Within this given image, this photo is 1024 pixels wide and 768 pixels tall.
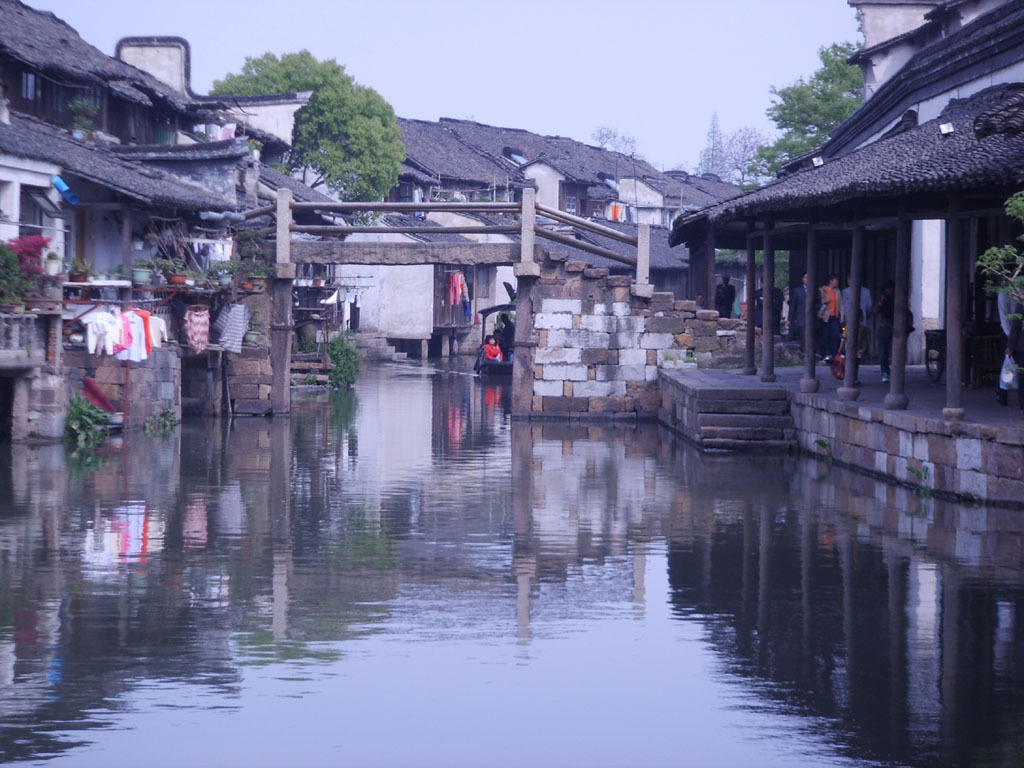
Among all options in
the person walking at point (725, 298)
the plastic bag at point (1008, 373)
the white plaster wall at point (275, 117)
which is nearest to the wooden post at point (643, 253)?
the plastic bag at point (1008, 373)

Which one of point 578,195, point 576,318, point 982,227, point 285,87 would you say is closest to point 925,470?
point 982,227

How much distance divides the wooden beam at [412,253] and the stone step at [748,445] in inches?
243

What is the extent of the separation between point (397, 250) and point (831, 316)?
24.4 ft

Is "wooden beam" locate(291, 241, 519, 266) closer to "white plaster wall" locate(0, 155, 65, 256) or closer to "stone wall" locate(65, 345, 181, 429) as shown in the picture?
"stone wall" locate(65, 345, 181, 429)

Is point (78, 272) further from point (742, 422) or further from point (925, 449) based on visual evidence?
point (925, 449)

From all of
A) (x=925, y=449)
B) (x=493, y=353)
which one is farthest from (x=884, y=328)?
(x=493, y=353)

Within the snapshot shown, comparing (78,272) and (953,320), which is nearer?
(953,320)

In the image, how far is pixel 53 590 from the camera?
9.52 metres

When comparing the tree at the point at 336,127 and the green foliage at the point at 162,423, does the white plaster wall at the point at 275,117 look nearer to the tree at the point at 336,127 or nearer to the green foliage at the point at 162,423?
the tree at the point at 336,127

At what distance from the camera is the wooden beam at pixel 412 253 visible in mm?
23328

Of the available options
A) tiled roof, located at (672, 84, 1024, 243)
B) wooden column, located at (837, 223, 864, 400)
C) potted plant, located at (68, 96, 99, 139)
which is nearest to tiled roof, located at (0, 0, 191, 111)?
potted plant, located at (68, 96, 99, 139)

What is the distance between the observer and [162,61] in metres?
36.2

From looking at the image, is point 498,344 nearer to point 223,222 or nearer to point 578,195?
point 223,222

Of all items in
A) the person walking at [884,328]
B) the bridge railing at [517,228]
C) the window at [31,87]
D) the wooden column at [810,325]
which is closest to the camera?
the wooden column at [810,325]
